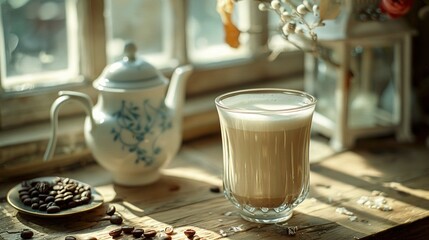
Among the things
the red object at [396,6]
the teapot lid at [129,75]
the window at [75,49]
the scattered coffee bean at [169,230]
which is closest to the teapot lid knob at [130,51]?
the teapot lid at [129,75]

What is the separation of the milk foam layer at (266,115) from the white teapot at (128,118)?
6.1 inches

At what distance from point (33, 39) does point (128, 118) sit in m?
0.30

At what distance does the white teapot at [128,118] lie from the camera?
118 centimetres

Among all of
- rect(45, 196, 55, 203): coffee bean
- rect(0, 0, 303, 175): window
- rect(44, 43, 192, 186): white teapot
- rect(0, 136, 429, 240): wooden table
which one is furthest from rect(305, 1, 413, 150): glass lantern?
rect(45, 196, 55, 203): coffee bean

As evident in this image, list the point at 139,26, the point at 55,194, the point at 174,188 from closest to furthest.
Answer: the point at 55,194 < the point at 174,188 < the point at 139,26

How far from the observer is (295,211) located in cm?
115

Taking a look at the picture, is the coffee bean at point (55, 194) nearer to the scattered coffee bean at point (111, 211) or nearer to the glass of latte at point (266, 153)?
the scattered coffee bean at point (111, 211)

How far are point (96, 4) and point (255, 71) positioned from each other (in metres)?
0.44

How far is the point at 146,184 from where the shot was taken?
1262 mm

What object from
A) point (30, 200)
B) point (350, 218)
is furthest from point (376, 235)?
point (30, 200)

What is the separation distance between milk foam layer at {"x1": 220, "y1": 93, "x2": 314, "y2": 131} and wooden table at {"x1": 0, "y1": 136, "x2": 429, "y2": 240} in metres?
0.16

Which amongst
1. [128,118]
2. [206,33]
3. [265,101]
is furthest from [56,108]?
[206,33]

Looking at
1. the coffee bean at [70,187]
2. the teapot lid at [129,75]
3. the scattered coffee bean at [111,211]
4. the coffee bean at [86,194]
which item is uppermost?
the teapot lid at [129,75]

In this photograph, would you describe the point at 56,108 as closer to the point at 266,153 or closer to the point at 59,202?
the point at 59,202
